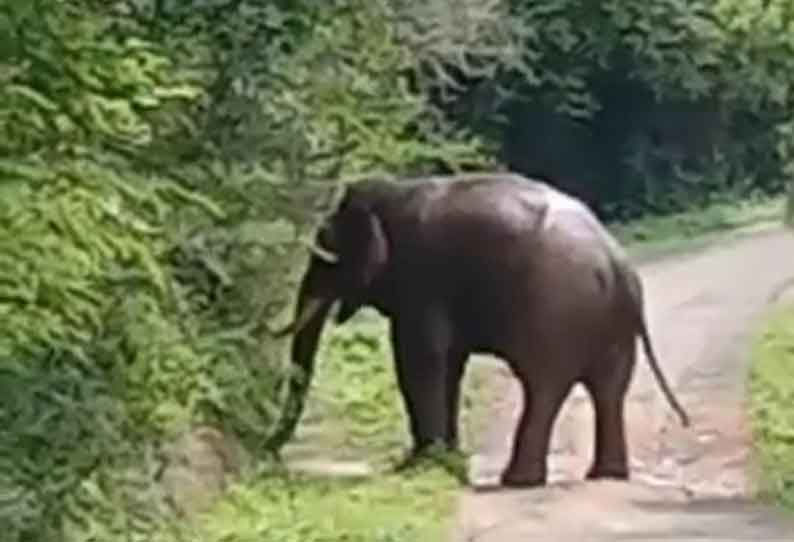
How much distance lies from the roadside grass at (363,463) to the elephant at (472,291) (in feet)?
1.24

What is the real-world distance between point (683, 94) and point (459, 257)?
52.3 ft

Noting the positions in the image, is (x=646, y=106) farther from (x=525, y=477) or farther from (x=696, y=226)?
(x=525, y=477)

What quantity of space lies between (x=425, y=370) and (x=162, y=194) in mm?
2591

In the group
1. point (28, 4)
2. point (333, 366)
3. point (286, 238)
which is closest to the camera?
point (28, 4)

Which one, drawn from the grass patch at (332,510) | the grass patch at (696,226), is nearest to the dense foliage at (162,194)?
the grass patch at (332,510)

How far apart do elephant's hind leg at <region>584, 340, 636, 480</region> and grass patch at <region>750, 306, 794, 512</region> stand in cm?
62

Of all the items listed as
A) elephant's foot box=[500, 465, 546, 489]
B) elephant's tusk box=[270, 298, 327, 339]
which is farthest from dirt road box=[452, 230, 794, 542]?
elephant's tusk box=[270, 298, 327, 339]

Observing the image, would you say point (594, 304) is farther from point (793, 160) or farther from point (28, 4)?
point (793, 160)

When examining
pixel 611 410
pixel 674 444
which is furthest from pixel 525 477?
pixel 674 444

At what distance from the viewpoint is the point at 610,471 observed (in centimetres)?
1223

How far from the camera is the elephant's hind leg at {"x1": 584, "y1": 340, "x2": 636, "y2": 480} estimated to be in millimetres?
11922

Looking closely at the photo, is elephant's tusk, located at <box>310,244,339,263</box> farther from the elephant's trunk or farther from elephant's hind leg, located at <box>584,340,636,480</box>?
elephant's hind leg, located at <box>584,340,636,480</box>

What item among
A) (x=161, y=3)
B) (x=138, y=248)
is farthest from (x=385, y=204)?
(x=138, y=248)

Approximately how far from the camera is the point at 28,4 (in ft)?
26.1
